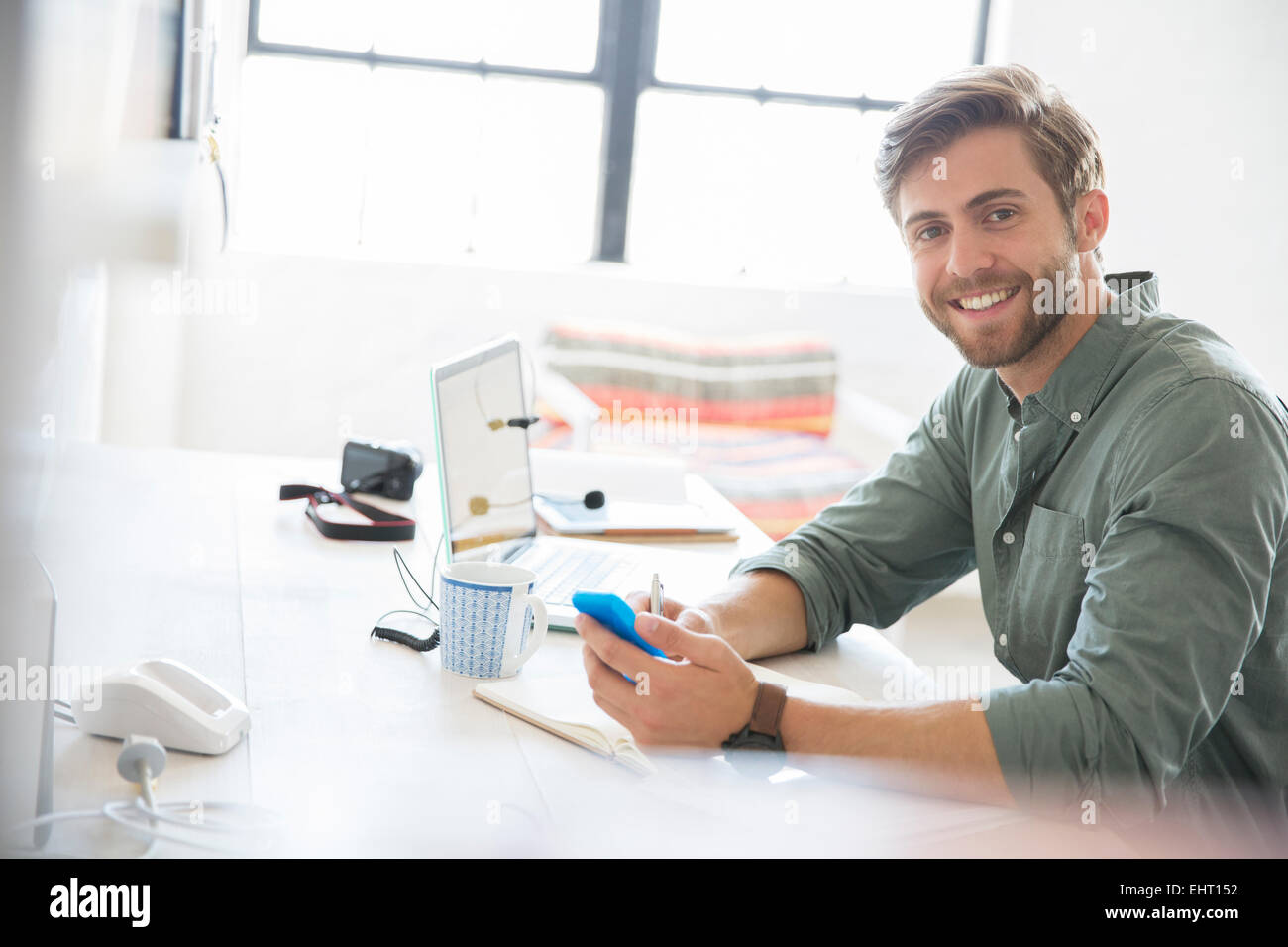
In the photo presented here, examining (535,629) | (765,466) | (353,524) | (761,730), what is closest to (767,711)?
(761,730)

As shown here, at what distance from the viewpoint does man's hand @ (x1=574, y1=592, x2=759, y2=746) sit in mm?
977

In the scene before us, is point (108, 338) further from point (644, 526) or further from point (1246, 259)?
point (1246, 259)

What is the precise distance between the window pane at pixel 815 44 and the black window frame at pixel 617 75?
0.03 meters

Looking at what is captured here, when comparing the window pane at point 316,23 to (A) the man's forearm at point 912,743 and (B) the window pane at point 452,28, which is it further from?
(A) the man's forearm at point 912,743

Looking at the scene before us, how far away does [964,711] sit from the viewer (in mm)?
984

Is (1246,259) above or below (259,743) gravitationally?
above

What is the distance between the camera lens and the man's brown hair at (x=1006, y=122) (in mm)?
1298

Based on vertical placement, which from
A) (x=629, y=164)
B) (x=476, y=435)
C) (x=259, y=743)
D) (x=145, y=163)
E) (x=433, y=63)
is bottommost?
(x=259, y=743)

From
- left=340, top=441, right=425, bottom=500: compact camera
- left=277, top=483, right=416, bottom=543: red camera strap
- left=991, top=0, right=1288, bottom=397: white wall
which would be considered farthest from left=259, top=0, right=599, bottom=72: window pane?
left=277, top=483, right=416, bottom=543: red camera strap

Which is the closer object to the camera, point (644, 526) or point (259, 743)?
point (259, 743)
